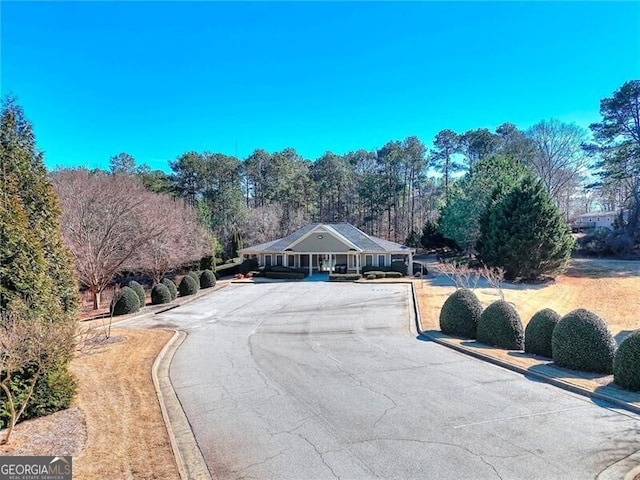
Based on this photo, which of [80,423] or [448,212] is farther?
[448,212]

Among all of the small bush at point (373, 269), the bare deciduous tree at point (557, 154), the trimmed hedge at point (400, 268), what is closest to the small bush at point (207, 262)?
the small bush at point (373, 269)

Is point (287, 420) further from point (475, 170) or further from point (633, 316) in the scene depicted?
point (475, 170)

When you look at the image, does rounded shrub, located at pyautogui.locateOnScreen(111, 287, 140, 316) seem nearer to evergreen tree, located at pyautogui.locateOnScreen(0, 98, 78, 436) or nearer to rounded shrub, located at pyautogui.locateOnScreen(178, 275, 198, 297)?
rounded shrub, located at pyautogui.locateOnScreen(178, 275, 198, 297)

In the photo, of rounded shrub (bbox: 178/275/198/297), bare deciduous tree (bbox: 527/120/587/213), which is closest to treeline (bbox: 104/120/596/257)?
bare deciduous tree (bbox: 527/120/587/213)

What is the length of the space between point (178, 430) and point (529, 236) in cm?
2952

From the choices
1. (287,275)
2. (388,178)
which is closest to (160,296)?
(287,275)

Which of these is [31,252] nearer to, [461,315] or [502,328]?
[502,328]

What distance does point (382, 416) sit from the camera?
7586mm

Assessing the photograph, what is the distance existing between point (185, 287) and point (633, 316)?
1037 inches

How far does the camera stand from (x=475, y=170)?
40438mm

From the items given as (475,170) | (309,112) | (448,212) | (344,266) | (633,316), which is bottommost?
(633,316)

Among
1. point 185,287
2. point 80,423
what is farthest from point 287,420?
point 185,287

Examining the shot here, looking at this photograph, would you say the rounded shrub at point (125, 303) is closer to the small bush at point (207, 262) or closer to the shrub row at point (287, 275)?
the shrub row at point (287, 275)
